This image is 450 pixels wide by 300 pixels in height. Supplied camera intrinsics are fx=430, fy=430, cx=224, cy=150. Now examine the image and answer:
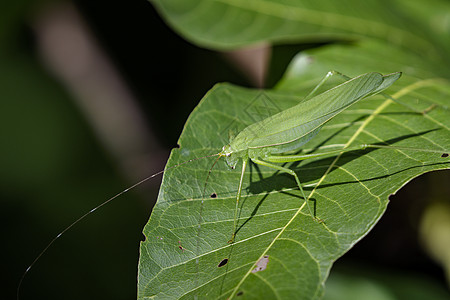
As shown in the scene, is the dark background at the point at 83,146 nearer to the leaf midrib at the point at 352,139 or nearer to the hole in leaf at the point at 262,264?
the leaf midrib at the point at 352,139

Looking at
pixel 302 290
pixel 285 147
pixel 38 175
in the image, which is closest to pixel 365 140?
pixel 285 147

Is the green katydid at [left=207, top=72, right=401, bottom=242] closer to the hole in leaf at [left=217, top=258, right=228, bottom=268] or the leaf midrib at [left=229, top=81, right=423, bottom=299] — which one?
the leaf midrib at [left=229, top=81, right=423, bottom=299]

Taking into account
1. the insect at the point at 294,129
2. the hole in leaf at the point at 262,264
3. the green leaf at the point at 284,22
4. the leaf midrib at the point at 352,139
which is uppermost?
the green leaf at the point at 284,22

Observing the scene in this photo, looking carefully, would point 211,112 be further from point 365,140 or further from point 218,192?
point 365,140

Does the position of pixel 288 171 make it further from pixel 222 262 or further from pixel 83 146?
pixel 83 146

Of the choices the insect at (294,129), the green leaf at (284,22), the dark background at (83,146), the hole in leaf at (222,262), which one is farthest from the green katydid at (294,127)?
the dark background at (83,146)

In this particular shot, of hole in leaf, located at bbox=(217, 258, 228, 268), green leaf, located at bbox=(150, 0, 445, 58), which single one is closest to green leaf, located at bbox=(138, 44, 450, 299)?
hole in leaf, located at bbox=(217, 258, 228, 268)

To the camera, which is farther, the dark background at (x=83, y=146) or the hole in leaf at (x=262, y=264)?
the dark background at (x=83, y=146)
